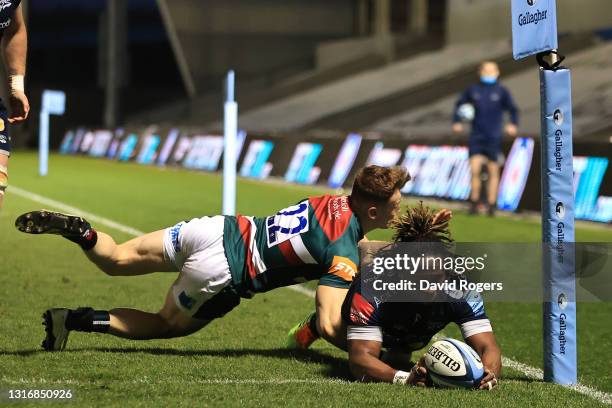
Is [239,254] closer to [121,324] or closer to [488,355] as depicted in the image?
[121,324]

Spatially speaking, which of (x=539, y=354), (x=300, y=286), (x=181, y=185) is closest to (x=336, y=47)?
(x=181, y=185)

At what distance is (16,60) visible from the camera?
7008 millimetres

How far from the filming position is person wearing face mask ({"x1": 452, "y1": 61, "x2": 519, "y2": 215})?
57.6 ft

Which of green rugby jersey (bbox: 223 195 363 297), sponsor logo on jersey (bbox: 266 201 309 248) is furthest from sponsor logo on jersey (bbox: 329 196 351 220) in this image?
Answer: sponsor logo on jersey (bbox: 266 201 309 248)

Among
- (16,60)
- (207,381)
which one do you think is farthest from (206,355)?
(16,60)

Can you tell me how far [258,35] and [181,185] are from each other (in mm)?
27150

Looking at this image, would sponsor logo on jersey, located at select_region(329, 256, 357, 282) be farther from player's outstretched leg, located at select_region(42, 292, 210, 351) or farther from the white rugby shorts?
player's outstretched leg, located at select_region(42, 292, 210, 351)

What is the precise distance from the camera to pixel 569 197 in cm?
621

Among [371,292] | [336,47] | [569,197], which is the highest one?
[336,47]

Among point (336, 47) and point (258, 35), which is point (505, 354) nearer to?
point (336, 47)

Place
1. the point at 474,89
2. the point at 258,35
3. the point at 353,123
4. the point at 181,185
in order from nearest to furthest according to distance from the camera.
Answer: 1. the point at 474,89
2. the point at 181,185
3. the point at 353,123
4. the point at 258,35

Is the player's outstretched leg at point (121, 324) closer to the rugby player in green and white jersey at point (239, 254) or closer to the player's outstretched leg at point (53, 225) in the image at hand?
the rugby player in green and white jersey at point (239, 254)

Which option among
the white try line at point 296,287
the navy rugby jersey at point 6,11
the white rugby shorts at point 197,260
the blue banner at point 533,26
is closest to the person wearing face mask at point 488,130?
the white try line at point 296,287

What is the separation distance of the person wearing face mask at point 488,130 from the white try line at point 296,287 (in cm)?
522
